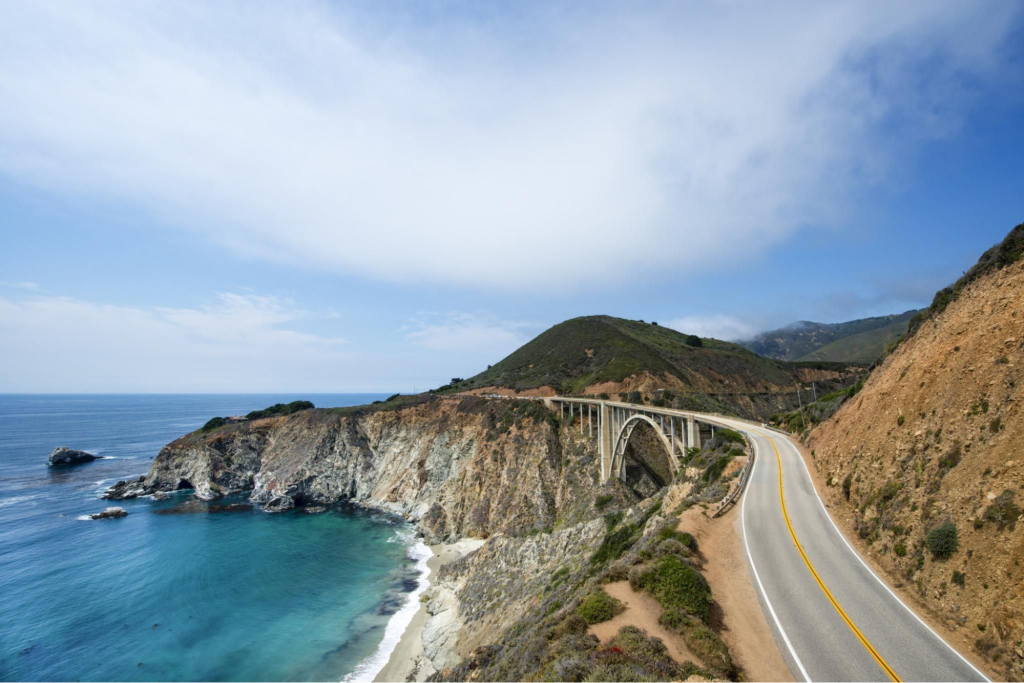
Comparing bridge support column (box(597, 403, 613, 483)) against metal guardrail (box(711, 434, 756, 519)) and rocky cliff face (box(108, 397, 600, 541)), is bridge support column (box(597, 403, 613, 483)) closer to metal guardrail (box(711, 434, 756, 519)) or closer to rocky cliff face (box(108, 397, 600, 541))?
rocky cliff face (box(108, 397, 600, 541))

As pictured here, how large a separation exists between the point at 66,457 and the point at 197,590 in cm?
9340

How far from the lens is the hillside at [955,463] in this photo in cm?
1217

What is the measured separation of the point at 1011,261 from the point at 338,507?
80262 mm

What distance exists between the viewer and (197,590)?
4053 cm

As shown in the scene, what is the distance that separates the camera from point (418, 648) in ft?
101

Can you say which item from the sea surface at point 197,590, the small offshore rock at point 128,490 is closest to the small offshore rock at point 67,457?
the sea surface at point 197,590

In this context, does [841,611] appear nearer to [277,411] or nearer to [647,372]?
[647,372]

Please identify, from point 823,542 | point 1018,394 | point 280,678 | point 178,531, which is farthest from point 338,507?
point 1018,394

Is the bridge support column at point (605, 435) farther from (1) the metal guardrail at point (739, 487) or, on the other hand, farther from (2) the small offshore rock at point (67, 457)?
(2) the small offshore rock at point (67, 457)

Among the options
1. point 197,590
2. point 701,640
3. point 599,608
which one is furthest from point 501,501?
point 701,640

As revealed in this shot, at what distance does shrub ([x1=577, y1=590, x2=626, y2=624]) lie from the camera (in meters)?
13.9

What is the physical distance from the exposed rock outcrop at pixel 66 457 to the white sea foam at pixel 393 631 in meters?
105

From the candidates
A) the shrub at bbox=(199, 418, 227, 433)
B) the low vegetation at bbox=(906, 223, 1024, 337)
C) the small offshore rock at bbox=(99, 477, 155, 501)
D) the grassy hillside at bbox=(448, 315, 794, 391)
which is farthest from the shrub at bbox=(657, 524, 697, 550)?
the shrub at bbox=(199, 418, 227, 433)

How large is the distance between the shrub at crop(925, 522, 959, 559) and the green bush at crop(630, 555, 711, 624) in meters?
7.80
